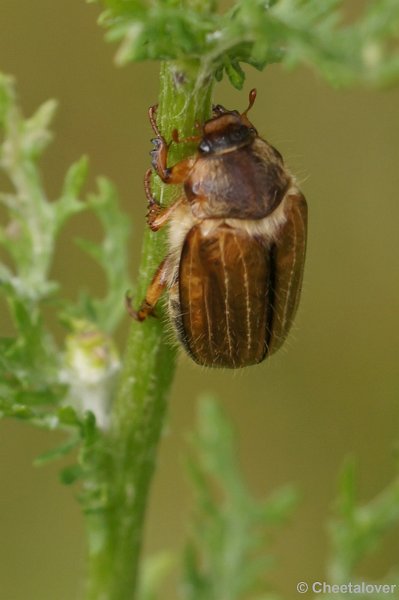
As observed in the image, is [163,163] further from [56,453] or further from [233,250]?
[56,453]

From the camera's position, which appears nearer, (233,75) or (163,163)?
(233,75)

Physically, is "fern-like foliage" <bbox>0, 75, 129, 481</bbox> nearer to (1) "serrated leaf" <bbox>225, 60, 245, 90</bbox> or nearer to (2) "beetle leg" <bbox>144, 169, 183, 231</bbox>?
(2) "beetle leg" <bbox>144, 169, 183, 231</bbox>

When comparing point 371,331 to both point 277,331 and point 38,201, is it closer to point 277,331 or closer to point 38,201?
point 277,331

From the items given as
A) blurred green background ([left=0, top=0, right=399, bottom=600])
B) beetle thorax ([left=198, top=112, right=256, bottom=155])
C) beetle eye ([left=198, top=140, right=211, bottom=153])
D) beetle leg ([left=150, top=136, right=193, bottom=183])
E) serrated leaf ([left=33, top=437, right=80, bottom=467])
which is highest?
blurred green background ([left=0, top=0, right=399, bottom=600])

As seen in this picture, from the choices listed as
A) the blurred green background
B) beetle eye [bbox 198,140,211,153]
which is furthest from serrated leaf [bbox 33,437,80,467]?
the blurred green background

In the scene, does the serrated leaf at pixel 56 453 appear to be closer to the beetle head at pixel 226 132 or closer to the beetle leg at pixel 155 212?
the beetle leg at pixel 155 212

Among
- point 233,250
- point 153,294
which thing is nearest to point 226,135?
point 233,250
